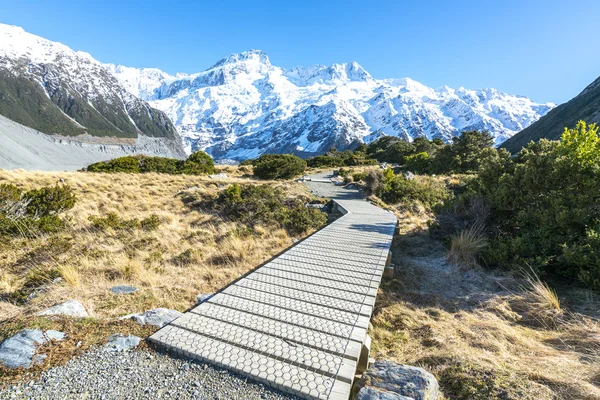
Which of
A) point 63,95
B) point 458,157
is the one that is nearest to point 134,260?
point 458,157

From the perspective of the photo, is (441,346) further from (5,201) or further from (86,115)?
(86,115)

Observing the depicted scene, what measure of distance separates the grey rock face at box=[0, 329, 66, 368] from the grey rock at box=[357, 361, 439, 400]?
288 centimetres

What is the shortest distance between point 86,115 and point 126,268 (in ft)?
623

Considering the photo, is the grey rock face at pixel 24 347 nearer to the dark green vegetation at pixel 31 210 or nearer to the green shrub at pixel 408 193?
the dark green vegetation at pixel 31 210

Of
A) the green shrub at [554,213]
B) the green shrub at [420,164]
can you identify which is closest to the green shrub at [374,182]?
the green shrub at [554,213]

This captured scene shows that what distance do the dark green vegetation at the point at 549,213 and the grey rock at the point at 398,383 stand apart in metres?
4.84

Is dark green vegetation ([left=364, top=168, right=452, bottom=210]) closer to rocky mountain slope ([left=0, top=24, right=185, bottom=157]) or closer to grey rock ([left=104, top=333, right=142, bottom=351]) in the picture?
grey rock ([left=104, top=333, right=142, bottom=351])

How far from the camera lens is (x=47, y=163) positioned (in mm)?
50156

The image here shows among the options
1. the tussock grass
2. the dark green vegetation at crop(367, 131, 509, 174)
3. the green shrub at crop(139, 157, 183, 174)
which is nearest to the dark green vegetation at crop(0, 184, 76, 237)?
the tussock grass

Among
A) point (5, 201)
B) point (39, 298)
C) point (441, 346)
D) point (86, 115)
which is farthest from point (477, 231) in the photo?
point (86, 115)

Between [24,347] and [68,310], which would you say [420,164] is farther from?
[24,347]

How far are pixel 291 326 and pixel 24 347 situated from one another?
8.08 ft

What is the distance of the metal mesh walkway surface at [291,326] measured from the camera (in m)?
2.46

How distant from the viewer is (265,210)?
1133 cm
